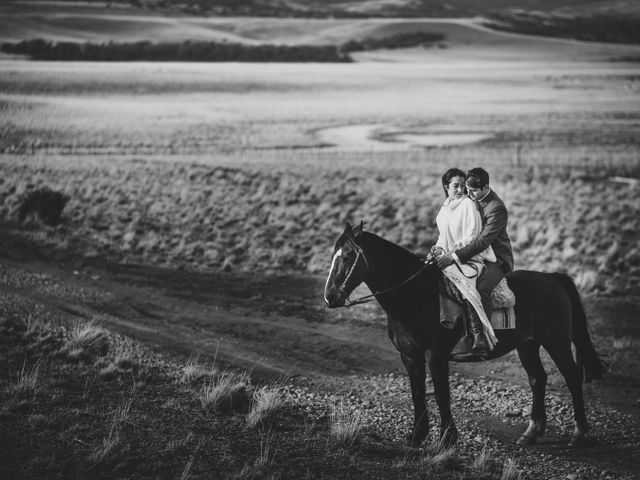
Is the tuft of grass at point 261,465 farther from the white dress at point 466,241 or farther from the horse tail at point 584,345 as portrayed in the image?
the horse tail at point 584,345

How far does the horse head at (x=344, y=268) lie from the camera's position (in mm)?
5195

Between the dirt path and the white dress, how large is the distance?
67.0 inches

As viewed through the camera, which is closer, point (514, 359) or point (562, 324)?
point (562, 324)

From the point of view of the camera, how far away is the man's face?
18.3ft

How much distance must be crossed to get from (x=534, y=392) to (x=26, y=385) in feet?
17.6

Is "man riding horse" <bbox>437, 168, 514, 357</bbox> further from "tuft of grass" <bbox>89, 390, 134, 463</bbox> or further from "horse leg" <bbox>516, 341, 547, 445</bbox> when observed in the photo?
"tuft of grass" <bbox>89, 390, 134, 463</bbox>

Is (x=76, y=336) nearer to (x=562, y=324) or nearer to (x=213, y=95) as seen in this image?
(x=562, y=324)

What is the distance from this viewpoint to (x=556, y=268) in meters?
13.3

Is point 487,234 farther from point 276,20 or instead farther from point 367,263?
point 276,20

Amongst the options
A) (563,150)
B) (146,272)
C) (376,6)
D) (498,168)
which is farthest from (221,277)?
(376,6)

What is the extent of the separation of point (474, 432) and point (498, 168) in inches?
659

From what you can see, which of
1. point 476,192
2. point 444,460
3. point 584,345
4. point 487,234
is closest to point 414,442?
point 444,460

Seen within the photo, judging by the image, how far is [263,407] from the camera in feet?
19.9

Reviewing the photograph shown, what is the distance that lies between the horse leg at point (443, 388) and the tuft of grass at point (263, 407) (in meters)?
1.73
